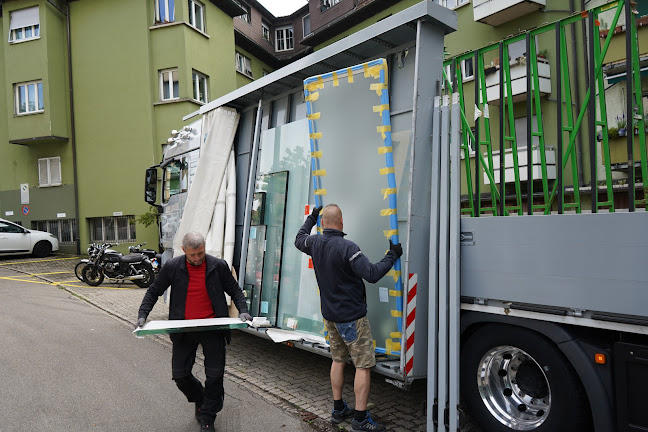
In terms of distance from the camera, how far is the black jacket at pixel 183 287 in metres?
A: 4.02

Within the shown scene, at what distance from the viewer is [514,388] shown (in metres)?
3.48

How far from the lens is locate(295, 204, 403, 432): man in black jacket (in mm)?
3832

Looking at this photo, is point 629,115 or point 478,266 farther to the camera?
point 478,266

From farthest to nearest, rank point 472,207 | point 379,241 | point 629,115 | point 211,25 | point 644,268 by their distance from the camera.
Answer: point 211,25 → point 379,241 → point 472,207 → point 629,115 → point 644,268

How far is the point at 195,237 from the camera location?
396 centimetres

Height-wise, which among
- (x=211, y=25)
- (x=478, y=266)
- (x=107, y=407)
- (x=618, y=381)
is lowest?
(x=107, y=407)

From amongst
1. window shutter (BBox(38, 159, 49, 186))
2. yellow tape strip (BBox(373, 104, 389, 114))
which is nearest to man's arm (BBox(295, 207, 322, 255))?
yellow tape strip (BBox(373, 104, 389, 114))

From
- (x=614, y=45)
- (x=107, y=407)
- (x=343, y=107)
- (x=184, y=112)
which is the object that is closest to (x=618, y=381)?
(x=614, y=45)

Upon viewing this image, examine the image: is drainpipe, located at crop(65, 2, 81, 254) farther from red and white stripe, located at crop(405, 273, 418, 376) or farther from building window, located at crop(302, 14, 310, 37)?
red and white stripe, located at crop(405, 273, 418, 376)

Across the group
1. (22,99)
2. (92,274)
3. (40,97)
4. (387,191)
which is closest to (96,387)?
(387,191)

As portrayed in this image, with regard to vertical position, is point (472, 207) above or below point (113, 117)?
below

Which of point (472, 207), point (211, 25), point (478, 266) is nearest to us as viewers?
point (478, 266)

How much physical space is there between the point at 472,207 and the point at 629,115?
1.25 metres

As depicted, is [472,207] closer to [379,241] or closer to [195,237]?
[379,241]
